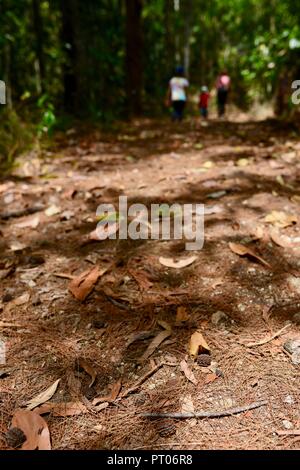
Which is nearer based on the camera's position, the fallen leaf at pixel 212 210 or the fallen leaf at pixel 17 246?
the fallen leaf at pixel 17 246

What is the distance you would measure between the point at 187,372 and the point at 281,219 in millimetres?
1519

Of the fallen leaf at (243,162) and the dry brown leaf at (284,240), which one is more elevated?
the fallen leaf at (243,162)

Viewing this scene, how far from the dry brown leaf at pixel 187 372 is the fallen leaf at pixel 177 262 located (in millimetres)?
739

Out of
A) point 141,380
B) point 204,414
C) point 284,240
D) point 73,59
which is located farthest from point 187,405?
point 73,59

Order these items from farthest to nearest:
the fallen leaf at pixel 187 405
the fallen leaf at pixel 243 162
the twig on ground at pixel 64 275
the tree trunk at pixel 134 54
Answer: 1. the tree trunk at pixel 134 54
2. the fallen leaf at pixel 243 162
3. the twig on ground at pixel 64 275
4. the fallen leaf at pixel 187 405

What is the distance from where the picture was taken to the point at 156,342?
1861 mm

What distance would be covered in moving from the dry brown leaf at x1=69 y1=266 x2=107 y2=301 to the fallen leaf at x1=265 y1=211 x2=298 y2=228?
3.99 ft

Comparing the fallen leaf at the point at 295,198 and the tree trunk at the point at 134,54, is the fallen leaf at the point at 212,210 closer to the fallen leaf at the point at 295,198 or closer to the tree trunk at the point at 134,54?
the fallen leaf at the point at 295,198

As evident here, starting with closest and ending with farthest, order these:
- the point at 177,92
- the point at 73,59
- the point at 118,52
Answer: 1. the point at 73,59
2. the point at 177,92
3. the point at 118,52

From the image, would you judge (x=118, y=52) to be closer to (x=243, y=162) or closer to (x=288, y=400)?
(x=243, y=162)

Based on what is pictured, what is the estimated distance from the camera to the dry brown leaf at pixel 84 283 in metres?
2.21

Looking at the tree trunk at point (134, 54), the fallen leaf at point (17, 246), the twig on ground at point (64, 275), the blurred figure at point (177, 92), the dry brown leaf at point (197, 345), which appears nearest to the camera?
the dry brown leaf at point (197, 345)

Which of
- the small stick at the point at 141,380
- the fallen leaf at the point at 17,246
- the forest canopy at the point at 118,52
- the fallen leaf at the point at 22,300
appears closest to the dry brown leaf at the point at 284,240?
the small stick at the point at 141,380
